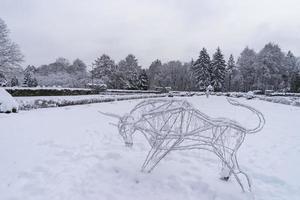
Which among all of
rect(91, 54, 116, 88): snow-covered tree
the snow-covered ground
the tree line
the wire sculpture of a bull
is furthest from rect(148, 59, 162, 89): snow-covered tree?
the wire sculpture of a bull

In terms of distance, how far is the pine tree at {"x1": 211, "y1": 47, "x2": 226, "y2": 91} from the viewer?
5272cm

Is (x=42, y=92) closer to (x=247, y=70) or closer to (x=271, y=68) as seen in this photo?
(x=247, y=70)

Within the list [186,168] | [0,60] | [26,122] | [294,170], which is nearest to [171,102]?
[186,168]

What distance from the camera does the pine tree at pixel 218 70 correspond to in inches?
2076

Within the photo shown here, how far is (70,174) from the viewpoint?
12.7ft

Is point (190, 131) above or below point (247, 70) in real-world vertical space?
below

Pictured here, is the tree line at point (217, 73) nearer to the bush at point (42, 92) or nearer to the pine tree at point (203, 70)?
the pine tree at point (203, 70)

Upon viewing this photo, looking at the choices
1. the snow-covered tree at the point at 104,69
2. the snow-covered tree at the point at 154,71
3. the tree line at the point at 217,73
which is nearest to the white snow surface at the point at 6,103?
the tree line at the point at 217,73

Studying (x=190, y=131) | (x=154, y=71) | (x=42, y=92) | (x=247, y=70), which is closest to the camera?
(x=190, y=131)

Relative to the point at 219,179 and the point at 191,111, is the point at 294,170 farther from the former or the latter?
the point at 191,111

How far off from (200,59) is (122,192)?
51643mm

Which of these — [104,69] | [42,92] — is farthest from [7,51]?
[104,69]

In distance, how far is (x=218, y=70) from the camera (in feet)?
173

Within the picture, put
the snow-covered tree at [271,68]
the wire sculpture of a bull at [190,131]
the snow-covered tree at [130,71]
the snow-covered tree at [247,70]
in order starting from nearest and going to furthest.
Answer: the wire sculpture of a bull at [190,131] → the snow-covered tree at [130,71] → the snow-covered tree at [271,68] → the snow-covered tree at [247,70]
